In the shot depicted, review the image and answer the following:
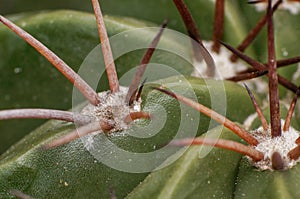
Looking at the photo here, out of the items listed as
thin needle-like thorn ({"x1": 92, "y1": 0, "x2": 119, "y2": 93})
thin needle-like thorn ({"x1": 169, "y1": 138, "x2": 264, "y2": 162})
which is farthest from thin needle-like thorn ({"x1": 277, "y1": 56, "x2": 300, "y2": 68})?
thin needle-like thorn ({"x1": 92, "y1": 0, "x2": 119, "y2": 93})

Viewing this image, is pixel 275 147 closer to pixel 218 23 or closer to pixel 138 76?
pixel 138 76

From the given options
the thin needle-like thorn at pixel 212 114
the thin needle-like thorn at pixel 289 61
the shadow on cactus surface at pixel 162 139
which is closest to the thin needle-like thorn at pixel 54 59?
the shadow on cactus surface at pixel 162 139

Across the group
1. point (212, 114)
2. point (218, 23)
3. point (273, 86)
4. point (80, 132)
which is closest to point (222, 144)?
point (212, 114)

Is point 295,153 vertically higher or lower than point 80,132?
higher

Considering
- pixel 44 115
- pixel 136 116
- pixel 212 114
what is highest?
pixel 212 114

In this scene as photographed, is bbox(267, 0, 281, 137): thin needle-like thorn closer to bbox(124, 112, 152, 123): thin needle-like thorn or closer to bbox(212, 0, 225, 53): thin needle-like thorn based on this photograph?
bbox(124, 112, 152, 123): thin needle-like thorn

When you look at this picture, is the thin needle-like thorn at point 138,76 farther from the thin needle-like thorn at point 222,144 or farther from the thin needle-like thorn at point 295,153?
the thin needle-like thorn at point 295,153

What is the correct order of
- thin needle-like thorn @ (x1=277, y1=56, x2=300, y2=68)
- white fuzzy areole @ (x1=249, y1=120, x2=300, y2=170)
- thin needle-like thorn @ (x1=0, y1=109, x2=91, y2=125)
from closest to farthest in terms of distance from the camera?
thin needle-like thorn @ (x1=0, y1=109, x2=91, y2=125) → white fuzzy areole @ (x1=249, y1=120, x2=300, y2=170) → thin needle-like thorn @ (x1=277, y1=56, x2=300, y2=68)
